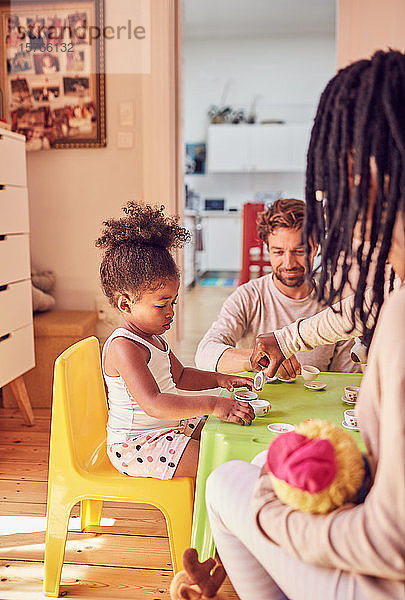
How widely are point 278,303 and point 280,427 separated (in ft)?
2.68

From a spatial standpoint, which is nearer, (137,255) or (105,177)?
(137,255)

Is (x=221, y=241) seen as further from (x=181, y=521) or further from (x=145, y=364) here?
(x=181, y=521)

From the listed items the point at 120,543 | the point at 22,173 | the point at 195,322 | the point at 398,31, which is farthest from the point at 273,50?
the point at 120,543

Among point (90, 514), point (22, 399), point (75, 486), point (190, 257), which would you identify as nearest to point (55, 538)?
point (75, 486)

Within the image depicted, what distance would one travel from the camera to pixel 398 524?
28.5 inches

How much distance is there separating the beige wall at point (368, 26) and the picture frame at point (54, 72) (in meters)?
1.29

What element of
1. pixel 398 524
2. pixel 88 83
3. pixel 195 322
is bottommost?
pixel 195 322

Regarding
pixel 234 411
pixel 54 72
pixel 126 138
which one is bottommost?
pixel 234 411

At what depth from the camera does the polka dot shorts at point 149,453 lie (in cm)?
151

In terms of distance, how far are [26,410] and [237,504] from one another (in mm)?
2180

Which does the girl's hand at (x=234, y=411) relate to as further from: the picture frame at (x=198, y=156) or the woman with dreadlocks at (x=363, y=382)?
the picture frame at (x=198, y=156)

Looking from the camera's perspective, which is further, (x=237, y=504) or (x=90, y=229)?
(x=90, y=229)

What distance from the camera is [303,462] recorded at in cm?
85

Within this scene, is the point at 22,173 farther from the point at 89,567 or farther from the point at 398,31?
the point at 398,31
